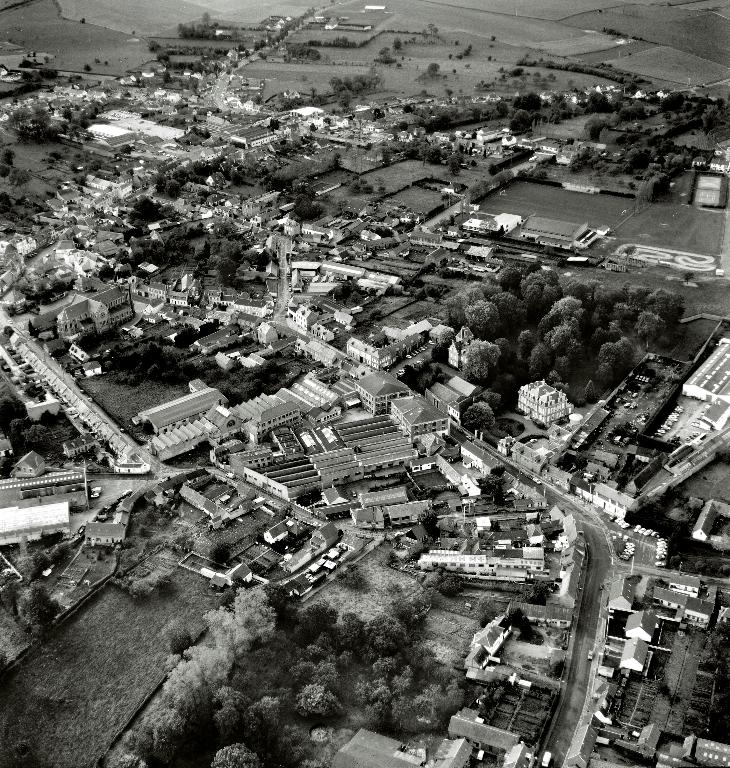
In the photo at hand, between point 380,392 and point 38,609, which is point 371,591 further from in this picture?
point 380,392

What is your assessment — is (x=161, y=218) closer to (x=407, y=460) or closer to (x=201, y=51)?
(x=407, y=460)

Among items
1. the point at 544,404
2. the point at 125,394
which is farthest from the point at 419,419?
the point at 125,394

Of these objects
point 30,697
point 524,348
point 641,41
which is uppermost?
point 641,41

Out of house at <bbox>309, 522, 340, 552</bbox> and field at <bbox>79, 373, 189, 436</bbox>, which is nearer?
house at <bbox>309, 522, 340, 552</bbox>

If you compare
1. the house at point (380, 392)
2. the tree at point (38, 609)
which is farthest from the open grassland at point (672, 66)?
the tree at point (38, 609)

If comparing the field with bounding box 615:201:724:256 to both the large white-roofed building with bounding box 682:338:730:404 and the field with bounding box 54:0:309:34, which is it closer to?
the large white-roofed building with bounding box 682:338:730:404

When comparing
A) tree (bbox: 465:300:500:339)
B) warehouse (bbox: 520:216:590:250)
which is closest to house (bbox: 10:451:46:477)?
tree (bbox: 465:300:500:339)

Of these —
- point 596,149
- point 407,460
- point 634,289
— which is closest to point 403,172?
point 596,149
